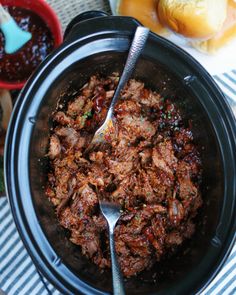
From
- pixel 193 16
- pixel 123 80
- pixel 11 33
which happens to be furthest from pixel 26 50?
pixel 193 16

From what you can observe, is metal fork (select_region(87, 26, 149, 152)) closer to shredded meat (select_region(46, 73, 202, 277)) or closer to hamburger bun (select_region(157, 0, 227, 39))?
shredded meat (select_region(46, 73, 202, 277))

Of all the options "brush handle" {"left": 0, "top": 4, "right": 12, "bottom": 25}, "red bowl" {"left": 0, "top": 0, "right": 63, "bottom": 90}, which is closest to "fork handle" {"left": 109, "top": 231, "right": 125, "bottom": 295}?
"red bowl" {"left": 0, "top": 0, "right": 63, "bottom": 90}

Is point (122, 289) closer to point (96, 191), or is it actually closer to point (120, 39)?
point (96, 191)

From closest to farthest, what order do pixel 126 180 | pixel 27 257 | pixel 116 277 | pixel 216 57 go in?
pixel 116 277 < pixel 126 180 < pixel 216 57 < pixel 27 257

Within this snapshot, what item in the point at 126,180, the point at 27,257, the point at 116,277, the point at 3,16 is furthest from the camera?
the point at 27,257

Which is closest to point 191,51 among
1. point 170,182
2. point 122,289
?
point 170,182

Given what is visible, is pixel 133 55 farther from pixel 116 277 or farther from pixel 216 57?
pixel 116 277
